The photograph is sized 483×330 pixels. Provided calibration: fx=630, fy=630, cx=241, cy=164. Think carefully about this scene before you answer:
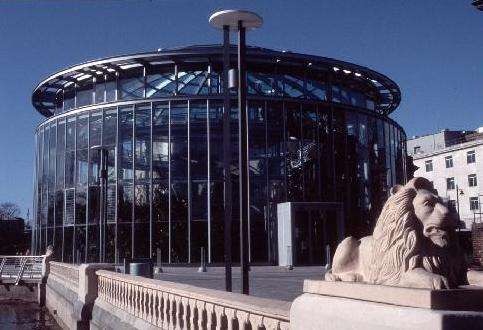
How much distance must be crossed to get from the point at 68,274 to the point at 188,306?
1589 cm

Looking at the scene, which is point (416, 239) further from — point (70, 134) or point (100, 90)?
point (70, 134)

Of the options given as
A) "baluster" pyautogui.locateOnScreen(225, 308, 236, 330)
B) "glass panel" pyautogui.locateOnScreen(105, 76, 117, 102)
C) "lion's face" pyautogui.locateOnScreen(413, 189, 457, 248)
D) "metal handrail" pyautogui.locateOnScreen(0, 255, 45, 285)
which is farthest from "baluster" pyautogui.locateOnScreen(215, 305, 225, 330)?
"glass panel" pyautogui.locateOnScreen(105, 76, 117, 102)

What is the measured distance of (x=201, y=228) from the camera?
35.7m

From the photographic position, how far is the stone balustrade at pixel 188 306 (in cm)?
497

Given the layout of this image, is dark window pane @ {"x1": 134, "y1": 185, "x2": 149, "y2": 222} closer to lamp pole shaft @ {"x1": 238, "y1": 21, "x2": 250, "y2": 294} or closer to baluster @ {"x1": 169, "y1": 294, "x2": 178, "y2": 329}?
lamp pole shaft @ {"x1": 238, "y1": 21, "x2": 250, "y2": 294}

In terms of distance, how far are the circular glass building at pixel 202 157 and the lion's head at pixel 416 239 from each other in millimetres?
30376

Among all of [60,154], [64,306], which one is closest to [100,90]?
[60,154]

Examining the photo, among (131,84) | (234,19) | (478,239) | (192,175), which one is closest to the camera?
(234,19)

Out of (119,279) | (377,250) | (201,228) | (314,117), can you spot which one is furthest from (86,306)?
(314,117)

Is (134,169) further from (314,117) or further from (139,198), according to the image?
(314,117)

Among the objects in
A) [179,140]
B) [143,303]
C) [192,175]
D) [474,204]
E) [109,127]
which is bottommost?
[143,303]

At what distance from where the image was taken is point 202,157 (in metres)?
36.4

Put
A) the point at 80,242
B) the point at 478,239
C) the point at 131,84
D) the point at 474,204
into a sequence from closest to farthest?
the point at 478,239
the point at 80,242
the point at 131,84
the point at 474,204

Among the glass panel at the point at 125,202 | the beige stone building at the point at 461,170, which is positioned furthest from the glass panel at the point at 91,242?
the beige stone building at the point at 461,170
